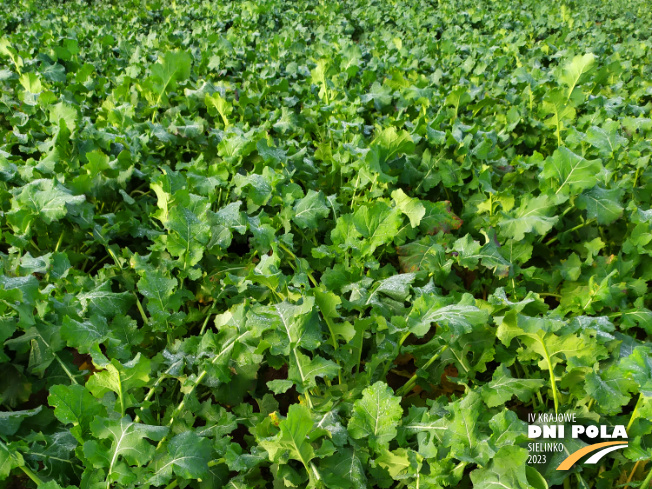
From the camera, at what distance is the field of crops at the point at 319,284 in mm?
1686

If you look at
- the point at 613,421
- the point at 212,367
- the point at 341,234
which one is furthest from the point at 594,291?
the point at 212,367

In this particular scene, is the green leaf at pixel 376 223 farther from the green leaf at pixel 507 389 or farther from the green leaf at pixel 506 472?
the green leaf at pixel 506 472

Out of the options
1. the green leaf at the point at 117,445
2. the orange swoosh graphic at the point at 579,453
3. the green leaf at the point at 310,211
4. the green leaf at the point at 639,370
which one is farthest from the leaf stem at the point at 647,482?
the green leaf at the point at 310,211

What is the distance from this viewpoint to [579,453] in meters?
1.75

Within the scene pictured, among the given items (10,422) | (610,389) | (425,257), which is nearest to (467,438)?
(610,389)

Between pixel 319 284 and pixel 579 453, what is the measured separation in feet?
4.27

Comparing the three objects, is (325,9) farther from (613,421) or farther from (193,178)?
(613,421)

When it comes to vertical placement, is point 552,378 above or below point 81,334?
below

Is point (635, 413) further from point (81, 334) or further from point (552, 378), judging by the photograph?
point (81, 334)

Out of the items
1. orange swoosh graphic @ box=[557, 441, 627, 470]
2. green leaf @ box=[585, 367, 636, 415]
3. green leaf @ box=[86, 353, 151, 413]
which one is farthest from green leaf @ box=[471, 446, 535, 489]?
green leaf @ box=[86, 353, 151, 413]

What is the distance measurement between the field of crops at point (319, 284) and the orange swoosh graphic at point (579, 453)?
0.03 metres

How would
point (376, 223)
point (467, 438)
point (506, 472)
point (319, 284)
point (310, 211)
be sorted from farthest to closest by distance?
1. point (310, 211)
2. point (319, 284)
3. point (376, 223)
4. point (467, 438)
5. point (506, 472)

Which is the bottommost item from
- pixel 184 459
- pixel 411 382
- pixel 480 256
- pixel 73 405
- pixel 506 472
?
pixel 411 382

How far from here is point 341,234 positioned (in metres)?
2.43
